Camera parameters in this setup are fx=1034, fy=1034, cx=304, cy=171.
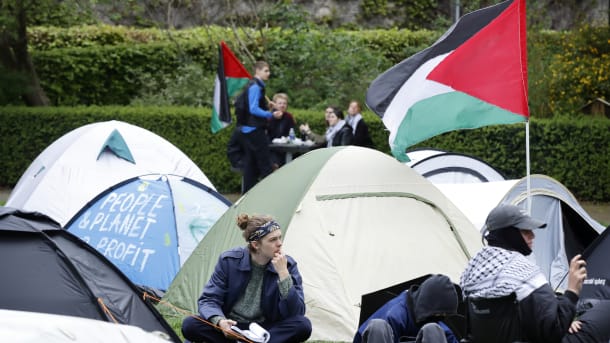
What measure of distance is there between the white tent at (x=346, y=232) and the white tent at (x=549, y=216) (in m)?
1.22

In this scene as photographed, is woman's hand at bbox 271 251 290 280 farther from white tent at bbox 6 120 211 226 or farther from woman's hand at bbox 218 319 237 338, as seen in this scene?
white tent at bbox 6 120 211 226

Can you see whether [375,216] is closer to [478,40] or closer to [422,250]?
[422,250]

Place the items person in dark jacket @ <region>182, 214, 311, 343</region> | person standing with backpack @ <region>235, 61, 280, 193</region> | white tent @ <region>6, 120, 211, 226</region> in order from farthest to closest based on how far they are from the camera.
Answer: person standing with backpack @ <region>235, 61, 280, 193</region>, white tent @ <region>6, 120, 211, 226</region>, person in dark jacket @ <region>182, 214, 311, 343</region>

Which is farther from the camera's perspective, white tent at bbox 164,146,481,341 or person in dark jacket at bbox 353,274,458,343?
white tent at bbox 164,146,481,341

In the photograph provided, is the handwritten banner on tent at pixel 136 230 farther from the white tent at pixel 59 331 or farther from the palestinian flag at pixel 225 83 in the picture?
the white tent at pixel 59 331

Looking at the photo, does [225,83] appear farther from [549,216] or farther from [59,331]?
[59,331]

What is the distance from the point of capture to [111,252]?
938 cm

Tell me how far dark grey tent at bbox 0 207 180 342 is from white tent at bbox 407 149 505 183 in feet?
18.5

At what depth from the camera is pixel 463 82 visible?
8.38m

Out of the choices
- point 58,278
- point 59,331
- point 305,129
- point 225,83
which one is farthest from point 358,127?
point 59,331

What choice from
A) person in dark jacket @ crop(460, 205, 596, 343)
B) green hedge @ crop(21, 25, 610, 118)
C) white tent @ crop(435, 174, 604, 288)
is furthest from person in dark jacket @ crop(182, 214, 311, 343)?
green hedge @ crop(21, 25, 610, 118)

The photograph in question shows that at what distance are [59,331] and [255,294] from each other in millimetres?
2885

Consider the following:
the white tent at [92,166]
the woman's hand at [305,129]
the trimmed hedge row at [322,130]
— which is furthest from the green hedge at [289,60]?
the white tent at [92,166]

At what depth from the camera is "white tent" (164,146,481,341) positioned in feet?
25.4
